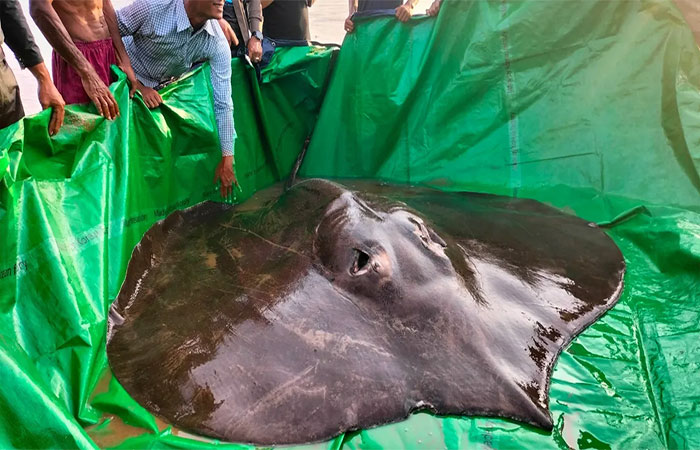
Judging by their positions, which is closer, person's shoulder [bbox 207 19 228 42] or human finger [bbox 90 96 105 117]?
human finger [bbox 90 96 105 117]

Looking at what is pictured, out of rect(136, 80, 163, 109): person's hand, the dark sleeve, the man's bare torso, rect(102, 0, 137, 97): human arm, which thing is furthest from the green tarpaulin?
the man's bare torso

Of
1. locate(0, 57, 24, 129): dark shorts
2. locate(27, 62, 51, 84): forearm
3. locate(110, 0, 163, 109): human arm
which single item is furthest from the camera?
locate(110, 0, 163, 109): human arm

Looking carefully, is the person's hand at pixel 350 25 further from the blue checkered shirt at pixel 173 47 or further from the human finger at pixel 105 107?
the human finger at pixel 105 107

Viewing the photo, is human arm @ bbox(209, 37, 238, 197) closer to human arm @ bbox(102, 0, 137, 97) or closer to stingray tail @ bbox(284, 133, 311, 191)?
human arm @ bbox(102, 0, 137, 97)

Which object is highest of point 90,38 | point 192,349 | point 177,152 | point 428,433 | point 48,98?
point 90,38

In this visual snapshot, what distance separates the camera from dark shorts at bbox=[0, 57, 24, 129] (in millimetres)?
3262

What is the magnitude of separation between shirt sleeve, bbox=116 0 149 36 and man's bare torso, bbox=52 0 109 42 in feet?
0.63

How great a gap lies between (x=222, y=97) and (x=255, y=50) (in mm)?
973

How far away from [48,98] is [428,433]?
7.82ft

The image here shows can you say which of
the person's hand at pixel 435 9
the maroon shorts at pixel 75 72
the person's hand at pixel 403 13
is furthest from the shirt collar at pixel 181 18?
the person's hand at pixel 435 9

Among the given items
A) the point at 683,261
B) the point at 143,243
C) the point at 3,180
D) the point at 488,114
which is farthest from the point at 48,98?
the point at 683,261

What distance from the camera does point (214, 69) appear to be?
3.90 m

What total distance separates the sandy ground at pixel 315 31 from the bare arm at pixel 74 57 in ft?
17.2

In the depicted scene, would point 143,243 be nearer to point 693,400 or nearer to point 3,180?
point 3,180
